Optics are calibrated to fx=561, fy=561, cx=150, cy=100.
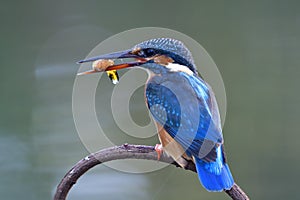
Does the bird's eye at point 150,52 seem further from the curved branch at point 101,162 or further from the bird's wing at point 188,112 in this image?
the curved branch at point 101,162

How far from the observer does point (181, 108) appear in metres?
1.12

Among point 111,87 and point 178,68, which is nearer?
point 178,68

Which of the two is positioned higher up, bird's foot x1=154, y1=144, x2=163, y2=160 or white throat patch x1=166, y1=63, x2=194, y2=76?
white throat patch x1=166, y1=63, x2=194, y2=76

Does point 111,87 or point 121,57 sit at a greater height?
point 121,57

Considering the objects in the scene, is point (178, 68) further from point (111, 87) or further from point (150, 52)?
point (111, 87)

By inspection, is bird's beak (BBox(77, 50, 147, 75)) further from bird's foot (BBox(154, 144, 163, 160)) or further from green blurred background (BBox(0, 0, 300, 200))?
green blurred background (BBox(0, 0, 300, 200))

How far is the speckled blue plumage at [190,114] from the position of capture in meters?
1.06

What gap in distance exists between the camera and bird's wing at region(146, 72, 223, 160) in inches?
42.1

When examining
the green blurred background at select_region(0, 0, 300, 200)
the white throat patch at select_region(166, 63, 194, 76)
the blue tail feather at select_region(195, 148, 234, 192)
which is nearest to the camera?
the blue tail feather at select_region(195, 148, 234, 192)

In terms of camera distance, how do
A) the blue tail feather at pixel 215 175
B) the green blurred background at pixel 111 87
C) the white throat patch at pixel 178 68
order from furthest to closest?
the green blurred background at pixel 111 87 < the white throat patch at pixel 178 68 < the blue tail feather at pixel 215 175

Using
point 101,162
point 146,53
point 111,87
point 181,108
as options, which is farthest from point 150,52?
point 111,87

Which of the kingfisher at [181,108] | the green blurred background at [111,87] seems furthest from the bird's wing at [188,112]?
the green blurred background at [111,87]

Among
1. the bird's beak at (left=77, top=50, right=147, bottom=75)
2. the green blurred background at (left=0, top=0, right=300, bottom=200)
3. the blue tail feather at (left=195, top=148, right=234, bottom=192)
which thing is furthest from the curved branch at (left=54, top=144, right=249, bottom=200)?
the green blurred background at (left=0, top=0, right=300, bottom=200)

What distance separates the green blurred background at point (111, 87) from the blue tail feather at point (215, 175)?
1.94 m
